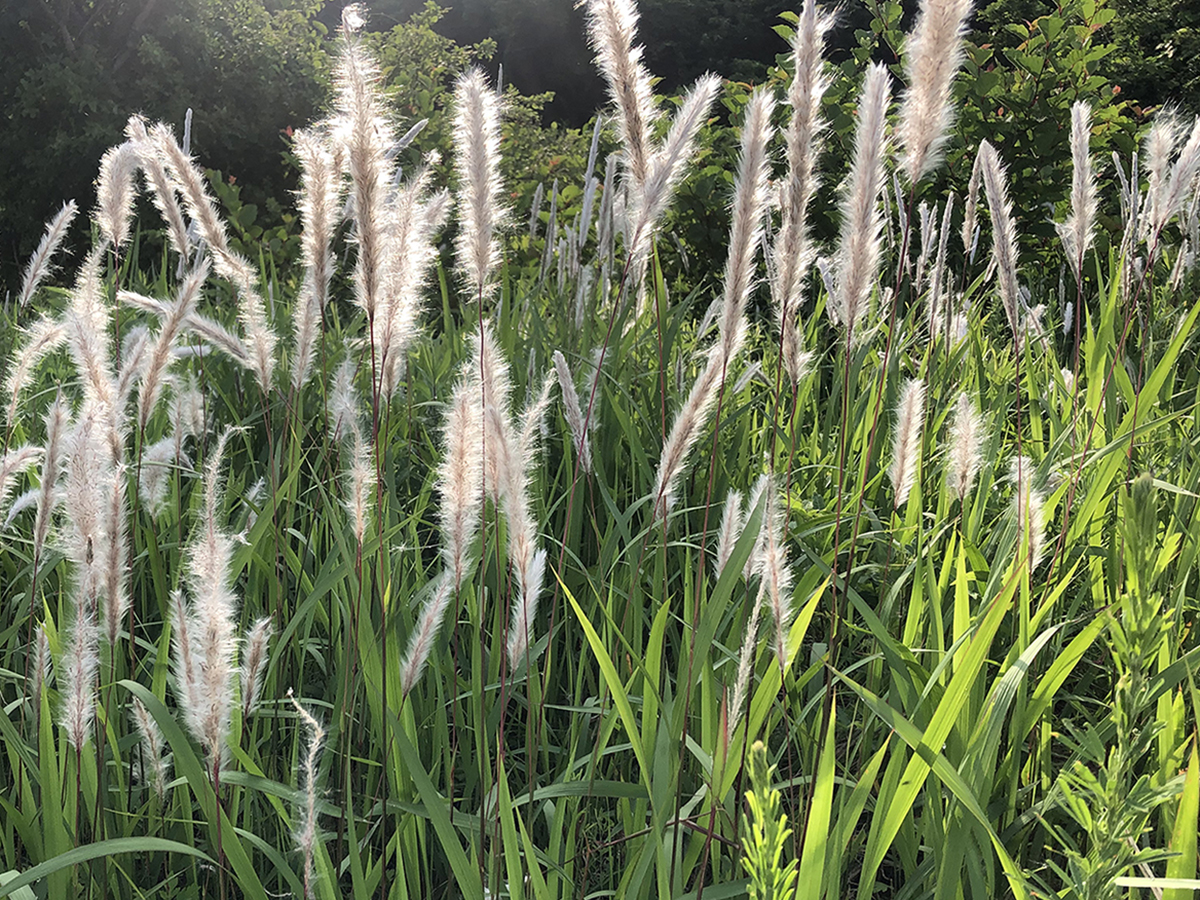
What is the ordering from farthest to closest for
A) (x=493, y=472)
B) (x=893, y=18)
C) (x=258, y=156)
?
(x=258, y=156) → (x=893, y=18) → (x=493, y=472)

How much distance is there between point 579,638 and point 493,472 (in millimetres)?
877

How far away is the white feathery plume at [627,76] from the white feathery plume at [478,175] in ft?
0.56

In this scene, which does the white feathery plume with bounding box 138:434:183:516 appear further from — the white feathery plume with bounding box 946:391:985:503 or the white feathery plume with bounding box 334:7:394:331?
the white feathery plume with bounding box 946:391:985:503

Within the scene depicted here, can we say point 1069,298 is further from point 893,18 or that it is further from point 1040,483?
point 1040,483

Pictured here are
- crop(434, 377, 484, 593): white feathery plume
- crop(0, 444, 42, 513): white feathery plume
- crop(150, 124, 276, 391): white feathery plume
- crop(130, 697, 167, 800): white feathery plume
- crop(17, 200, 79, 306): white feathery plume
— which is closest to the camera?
crop(434, 377, 484, 593): white feathery plume

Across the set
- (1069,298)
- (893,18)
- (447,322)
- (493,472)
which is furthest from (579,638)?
(1069,298)

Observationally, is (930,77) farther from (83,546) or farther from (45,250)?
(45,250)

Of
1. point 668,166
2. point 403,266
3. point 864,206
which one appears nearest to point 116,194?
point 403,266

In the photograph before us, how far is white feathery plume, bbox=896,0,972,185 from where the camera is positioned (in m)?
0.99

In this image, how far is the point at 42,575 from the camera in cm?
155

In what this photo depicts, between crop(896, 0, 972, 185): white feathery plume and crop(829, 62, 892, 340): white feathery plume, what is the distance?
40mm

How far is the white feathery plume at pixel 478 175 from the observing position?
1.04 meters

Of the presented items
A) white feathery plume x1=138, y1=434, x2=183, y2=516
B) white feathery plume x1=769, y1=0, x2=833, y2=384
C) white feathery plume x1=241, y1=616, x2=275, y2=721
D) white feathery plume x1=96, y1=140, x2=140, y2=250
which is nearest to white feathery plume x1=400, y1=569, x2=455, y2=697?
white feathery plume x1=241, y1=616, x2=275, y2=721

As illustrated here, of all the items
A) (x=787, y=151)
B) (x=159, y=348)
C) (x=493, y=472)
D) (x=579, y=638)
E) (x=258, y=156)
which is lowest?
(x=579, y=638)
